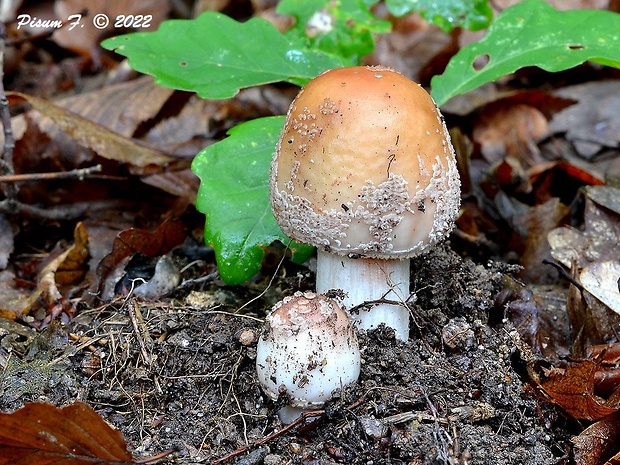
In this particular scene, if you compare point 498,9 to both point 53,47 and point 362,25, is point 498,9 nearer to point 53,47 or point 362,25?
point 362,25

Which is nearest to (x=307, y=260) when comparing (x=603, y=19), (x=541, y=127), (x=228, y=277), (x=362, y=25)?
(x=228, y=277)

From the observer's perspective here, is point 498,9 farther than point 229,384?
Yes

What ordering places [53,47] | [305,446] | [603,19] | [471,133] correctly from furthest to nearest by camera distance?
[53,47] < [471,133] < [603,19] < [305,446]

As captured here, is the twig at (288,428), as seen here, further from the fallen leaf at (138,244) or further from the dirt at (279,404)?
the fallen leaf at (138,244)

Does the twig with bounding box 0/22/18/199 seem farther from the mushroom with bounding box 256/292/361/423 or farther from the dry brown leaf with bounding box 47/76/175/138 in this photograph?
the mushroom with bounding box 256/292/361/423

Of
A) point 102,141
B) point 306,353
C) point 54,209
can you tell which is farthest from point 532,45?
point 54,209

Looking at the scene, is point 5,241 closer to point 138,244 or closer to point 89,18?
point 138,244

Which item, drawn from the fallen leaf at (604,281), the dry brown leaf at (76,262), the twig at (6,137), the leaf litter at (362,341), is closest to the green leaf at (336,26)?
the leaf litter at (362,341)

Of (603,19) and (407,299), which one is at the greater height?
(603,19)
